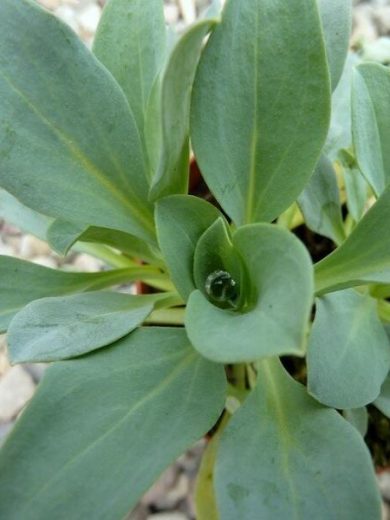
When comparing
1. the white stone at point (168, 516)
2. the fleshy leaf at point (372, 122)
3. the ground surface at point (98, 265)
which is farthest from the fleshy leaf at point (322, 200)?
the white stone at point (168, 516)

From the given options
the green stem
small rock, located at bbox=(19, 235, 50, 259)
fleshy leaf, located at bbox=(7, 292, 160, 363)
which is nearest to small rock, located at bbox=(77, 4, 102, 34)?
small rock, located at bbox=(19, 235, 50, 259)

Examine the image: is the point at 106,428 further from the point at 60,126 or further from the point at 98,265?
the point at 98,265

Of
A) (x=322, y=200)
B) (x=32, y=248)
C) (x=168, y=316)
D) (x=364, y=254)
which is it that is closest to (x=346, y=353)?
(x=364, y=254)

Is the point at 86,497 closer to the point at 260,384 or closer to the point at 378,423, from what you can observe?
the point at 260,384

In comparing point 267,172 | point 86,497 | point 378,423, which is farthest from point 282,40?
point 378,423

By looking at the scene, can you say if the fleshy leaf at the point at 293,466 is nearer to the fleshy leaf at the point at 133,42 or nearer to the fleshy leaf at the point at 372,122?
the fleshy leaf at the point at 372,122
